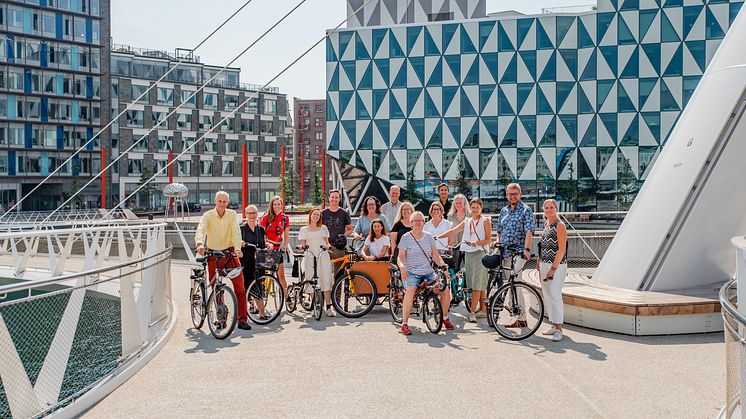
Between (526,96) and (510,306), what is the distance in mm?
41182

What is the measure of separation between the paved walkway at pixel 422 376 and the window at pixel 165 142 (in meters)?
78.8

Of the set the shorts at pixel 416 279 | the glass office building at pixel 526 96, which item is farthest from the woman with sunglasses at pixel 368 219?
the glass office building at pixel 526 96

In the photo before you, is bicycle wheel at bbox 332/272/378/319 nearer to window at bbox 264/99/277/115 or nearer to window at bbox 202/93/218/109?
window at bbox 202/93/218/109

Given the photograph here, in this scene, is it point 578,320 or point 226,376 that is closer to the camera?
point 226,376

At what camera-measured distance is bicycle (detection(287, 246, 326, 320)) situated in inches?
394

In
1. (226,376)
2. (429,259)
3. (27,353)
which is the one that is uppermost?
(429,259)

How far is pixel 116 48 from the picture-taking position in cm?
8312

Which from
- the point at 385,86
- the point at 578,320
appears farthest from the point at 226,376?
the point at 385,86

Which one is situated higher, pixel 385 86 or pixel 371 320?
pixel 385 86

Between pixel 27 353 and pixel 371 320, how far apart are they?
6147 millimetres

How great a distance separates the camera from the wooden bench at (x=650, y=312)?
852 centimetres

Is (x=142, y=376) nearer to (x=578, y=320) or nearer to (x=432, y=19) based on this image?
(x=578, y=320)

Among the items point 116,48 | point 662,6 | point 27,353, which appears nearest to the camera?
point 27,353

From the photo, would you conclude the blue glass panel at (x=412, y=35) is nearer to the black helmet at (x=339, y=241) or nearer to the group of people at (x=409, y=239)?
the group of people at (x=409, y=239)
